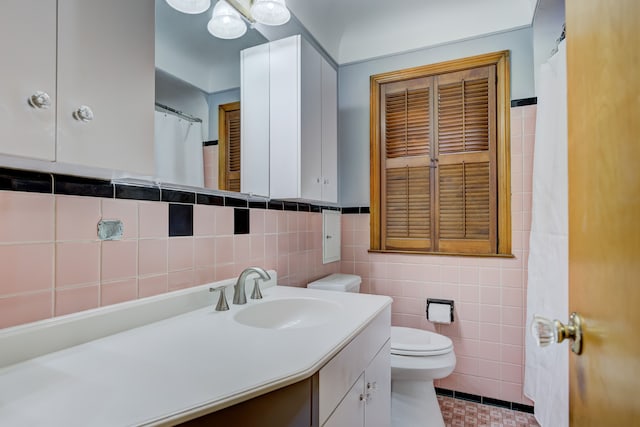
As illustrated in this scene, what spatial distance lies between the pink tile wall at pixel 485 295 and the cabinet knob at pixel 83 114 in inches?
75.2

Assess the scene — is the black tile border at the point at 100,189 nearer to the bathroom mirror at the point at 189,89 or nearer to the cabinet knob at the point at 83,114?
the bathroom mirror at the point at 189,89

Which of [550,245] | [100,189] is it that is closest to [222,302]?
[100,189]

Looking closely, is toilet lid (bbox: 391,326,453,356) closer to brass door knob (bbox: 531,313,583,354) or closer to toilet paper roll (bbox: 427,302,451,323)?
toilet paper roll (bbox: 427,302,451,323)

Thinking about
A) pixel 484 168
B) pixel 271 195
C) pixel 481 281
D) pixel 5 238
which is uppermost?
pixel 484 168

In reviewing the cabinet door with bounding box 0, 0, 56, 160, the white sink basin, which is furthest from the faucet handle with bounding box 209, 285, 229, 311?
the cabinet door with bounding box 0, 0, 56, 160

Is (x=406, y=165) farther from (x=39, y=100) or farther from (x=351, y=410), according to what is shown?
(x=39, y=100)

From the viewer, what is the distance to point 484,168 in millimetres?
2059

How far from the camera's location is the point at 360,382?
103 centimetres

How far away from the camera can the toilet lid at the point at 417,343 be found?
164cm

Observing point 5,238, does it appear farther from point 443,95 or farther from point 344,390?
point 443,95

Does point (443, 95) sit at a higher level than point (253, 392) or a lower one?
higher

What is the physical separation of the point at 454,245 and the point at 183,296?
1.64m

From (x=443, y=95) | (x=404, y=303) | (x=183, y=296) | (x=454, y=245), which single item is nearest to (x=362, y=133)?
(x=443, y=95)

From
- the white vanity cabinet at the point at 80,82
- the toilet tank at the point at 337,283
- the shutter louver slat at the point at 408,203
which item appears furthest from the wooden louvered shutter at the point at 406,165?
the white vanity cabinet at the point at 80,82
